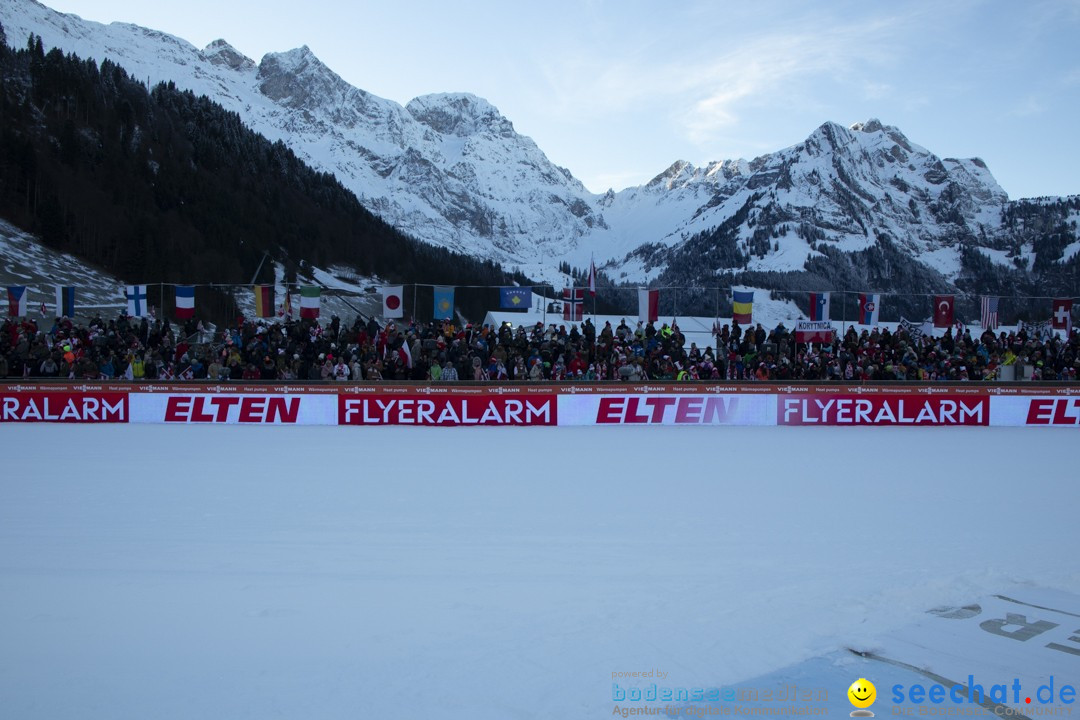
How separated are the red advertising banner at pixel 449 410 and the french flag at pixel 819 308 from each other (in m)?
9.39

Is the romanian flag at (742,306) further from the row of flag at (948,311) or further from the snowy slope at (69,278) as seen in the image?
the snowy slope at (69,278)

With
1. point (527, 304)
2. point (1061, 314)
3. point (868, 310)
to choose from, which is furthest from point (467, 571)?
point (1061, 314)

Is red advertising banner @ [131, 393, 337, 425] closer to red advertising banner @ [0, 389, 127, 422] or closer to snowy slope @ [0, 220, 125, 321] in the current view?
red advertising banner @ [0, 389, 127, 422]

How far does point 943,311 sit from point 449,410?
16.3 metres

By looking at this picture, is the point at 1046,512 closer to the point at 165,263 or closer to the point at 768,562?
the point at 768,562

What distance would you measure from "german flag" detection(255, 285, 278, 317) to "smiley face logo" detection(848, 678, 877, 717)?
68.8 ft

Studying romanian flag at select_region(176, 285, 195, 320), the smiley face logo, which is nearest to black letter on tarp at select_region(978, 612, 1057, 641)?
the smiley face logo

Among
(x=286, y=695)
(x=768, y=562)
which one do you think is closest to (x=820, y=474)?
(x=768, y=562)

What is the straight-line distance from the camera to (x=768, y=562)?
6109 millimetres

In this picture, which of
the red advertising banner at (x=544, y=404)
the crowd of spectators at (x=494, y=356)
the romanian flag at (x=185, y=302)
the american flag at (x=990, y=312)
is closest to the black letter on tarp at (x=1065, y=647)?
the red advertising banner at (x=544, y=404)

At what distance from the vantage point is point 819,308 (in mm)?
21016

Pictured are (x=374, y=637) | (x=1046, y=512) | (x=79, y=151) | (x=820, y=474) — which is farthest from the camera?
(x=79, y=151)

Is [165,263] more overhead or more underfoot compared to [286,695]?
more overhead

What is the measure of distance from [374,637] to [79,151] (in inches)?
2748
